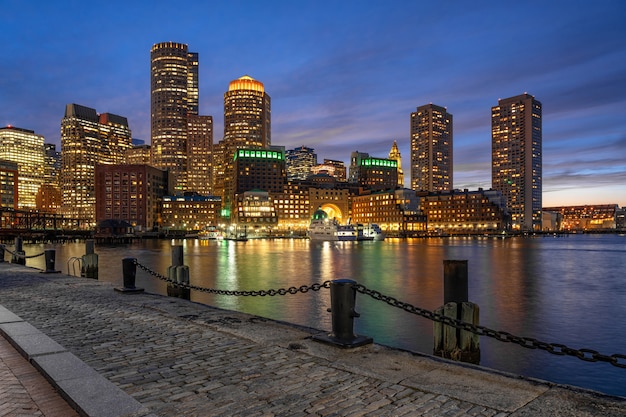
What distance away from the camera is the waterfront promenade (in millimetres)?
6176

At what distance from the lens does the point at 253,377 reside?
7.54 m

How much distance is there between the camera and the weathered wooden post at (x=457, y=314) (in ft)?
34.5

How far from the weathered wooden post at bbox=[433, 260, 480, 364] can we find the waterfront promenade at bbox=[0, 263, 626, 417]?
2.02 meters

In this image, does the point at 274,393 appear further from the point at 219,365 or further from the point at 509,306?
the point at 509,306

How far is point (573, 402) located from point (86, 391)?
6.89m

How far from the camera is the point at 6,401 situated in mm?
6461

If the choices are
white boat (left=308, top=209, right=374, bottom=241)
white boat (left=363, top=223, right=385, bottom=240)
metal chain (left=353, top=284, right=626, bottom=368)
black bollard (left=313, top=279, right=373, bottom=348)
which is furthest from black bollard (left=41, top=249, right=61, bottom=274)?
white boat (left=363, top=223, right=385, bottom=240)

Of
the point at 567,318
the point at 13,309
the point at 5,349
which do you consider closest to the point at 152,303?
the point at 13,309

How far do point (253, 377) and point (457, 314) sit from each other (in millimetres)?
5286

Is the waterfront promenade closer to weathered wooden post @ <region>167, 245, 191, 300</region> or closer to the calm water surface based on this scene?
weathered wooden post @ <region>167, 245, 191, 300</region>

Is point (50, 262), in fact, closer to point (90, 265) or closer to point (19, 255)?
point (90, 265)

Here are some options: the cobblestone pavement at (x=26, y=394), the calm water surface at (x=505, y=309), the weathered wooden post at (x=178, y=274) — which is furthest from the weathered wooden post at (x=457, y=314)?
the weathered wooden post at (x=178, y=274)

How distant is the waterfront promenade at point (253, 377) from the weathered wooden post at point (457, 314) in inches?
79.5

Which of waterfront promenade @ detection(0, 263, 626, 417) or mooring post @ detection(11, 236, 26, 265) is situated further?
mooring post @ detection(11, 236, 26, 265)
